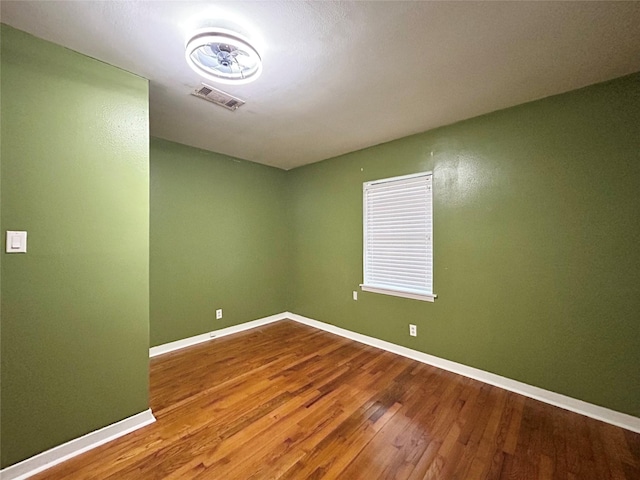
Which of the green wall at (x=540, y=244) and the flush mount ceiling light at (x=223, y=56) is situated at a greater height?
the flush mount ceiling light at (x=223, y=56)

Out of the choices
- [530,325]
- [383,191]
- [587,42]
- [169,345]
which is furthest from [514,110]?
[169,345]

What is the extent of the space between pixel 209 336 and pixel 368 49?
3.54m

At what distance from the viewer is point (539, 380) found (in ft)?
6.87

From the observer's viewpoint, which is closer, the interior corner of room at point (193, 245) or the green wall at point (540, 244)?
the interior corner of room at point (193, 245)

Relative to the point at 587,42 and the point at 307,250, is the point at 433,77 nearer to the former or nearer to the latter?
the point at 587,42

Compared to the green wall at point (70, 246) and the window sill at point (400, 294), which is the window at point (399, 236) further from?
the green wall at point (70, 246)

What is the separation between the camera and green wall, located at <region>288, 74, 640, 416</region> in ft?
5.94

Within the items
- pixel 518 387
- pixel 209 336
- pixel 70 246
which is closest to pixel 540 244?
pixel 518 387

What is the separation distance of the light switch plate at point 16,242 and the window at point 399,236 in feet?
9.83

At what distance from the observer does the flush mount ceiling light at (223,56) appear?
1385 millimetres

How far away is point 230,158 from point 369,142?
199 cm

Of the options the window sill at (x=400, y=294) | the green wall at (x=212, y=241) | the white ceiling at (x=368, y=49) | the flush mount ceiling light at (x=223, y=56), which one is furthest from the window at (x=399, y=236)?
the flush mount ceiling light at (x=223, y=56)

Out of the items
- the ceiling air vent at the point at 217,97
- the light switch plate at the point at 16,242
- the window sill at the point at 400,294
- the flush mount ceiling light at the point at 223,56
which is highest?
the ceiling air vent at the point at 217,97

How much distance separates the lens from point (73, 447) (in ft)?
5.05
